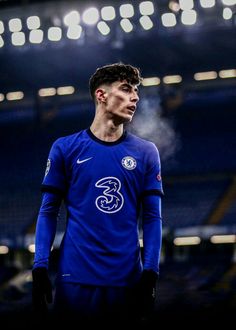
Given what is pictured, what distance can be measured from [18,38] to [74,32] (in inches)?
47.6

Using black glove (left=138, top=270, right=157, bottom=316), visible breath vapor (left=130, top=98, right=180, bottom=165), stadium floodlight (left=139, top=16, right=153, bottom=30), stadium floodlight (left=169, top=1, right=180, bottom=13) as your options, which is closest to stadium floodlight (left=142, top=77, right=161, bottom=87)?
visible breath vapor (left=130, top=98, right=180, bottom=165)

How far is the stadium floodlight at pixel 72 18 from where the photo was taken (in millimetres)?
12164

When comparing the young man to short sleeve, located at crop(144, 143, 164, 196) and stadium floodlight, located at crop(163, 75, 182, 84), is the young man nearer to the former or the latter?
short sleeve, located at crop(144, 143, 164, 196)

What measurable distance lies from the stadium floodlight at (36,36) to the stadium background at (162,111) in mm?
49

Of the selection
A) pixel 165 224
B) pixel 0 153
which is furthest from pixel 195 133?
pixel 0 153

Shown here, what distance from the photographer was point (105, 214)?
210 centimetres

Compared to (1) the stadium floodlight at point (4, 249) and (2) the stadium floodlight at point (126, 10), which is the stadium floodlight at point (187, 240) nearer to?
(1) the stadium floodlight at point (4, 249)

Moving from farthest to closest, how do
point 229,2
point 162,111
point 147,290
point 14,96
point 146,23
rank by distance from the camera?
point 14,96, point 162,111, point 146,23, point 229,2, point 147,290

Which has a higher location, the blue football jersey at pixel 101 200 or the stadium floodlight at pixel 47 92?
the stadium floodlight at pixel 47 92

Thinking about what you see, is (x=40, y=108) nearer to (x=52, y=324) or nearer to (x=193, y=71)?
(x=193, y=71)

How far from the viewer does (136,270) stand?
2.11 metres

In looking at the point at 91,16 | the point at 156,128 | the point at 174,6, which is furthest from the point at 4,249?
the point at 174,6

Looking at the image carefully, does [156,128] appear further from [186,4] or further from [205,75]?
[186,4]

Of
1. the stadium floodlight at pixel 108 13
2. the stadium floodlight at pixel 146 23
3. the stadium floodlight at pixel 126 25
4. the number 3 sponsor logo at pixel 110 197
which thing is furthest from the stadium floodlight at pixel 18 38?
the number 3 sponsor logo at pixel 110 197
